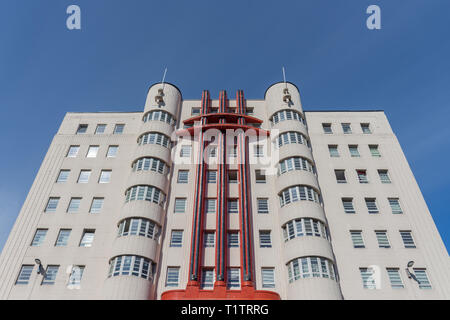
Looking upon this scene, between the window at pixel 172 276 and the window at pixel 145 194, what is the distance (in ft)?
23.2

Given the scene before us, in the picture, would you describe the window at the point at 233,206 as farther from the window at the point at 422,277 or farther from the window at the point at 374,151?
the window at the point at 374,151

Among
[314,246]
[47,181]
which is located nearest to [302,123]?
[314,246]

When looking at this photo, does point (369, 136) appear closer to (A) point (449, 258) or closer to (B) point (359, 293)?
(A) point (449, 258)

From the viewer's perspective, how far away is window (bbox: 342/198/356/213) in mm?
34634

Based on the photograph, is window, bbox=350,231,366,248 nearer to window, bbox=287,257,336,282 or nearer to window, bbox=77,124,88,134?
window, bbox=287,257,336,282

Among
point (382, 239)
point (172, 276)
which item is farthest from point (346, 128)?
point (172, 276)

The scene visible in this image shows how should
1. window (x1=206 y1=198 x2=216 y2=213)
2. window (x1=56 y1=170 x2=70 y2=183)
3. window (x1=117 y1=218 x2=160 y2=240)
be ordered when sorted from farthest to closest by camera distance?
window (x1=56 y1=170 x2=70 y2=183), window (x1=206 y1=198 x2=216 y2=213), window (x1=117 y1=218 x2=160 y2=240)

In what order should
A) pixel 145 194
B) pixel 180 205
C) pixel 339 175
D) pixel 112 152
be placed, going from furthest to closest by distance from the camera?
1. pixel 112 152
2. pixel 339 175
3. pixel 180 205
4. pixel 145 194

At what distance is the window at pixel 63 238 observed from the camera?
32469 millimetres

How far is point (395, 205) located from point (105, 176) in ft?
106

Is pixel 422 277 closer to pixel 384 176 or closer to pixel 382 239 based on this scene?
pixel 382 239

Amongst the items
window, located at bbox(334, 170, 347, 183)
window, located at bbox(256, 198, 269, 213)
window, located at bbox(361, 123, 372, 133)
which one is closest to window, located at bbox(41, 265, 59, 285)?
window, located at bbox(256, 198, 269, 213)

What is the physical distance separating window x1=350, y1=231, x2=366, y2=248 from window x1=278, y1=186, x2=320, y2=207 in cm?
466

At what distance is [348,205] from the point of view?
35.2 meters
